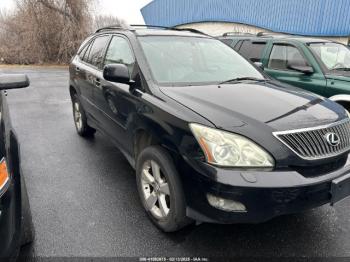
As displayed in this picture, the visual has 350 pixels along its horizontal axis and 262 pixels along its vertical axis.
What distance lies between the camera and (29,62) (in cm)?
2027

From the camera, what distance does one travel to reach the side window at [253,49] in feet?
18.9

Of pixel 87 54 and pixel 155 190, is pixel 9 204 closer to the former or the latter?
pixel 155 190

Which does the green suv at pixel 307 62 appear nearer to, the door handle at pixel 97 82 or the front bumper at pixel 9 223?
the door handle at pixel 97 82

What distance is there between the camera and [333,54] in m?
5.29

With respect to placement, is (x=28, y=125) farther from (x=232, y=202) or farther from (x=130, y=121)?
(x=232, y=202)

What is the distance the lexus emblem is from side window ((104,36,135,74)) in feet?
6.19

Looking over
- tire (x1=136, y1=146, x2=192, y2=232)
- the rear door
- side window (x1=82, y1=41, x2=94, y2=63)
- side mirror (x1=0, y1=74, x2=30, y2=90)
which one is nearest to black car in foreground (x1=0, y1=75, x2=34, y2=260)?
side mirror (x1=0, y1=74, x2=30, y2=90)

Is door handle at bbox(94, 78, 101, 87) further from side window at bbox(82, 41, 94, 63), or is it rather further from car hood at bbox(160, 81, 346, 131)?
car hood at bbox(160, 81, 346, 131)

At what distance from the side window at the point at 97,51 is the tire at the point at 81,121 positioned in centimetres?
81

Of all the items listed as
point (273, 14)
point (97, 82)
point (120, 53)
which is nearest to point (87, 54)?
point (97, 82)

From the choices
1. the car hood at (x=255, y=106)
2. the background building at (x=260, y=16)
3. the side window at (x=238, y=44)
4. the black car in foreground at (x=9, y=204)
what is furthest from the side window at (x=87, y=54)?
the background building at (x=260, y=16)

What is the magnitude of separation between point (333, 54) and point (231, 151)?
416 cm

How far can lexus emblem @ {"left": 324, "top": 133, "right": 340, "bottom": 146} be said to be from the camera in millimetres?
2307

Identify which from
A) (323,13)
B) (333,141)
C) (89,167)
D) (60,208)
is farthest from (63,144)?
(323,13)
